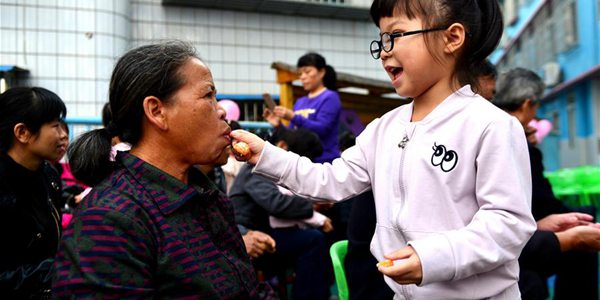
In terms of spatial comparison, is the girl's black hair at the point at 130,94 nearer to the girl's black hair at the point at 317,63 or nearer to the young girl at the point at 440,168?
the young girl at the point at 440,168

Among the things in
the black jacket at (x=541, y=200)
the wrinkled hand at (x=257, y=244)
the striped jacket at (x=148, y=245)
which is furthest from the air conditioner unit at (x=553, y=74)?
the striped jacket at (x=148, y=245)

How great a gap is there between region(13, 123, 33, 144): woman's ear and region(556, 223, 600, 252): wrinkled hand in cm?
232

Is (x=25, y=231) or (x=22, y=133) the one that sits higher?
(x=22, y=133)

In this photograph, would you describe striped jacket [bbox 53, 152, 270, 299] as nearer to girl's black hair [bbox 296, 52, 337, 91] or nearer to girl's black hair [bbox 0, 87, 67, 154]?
girl's black hair [bbox 0, 87, 67, 154]

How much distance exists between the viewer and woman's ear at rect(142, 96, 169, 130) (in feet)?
5.10

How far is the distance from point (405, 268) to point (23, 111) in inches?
80.4

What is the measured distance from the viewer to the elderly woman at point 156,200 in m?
1.32

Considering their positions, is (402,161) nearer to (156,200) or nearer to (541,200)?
(156,200)

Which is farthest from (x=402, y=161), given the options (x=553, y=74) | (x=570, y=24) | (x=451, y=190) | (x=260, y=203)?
(x=553, y=74)

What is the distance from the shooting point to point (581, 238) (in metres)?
2.16

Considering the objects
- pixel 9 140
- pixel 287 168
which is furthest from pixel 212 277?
pixel 9 140

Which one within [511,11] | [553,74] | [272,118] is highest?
[511,11]

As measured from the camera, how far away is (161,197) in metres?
1.49

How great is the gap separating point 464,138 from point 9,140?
2048 mm
